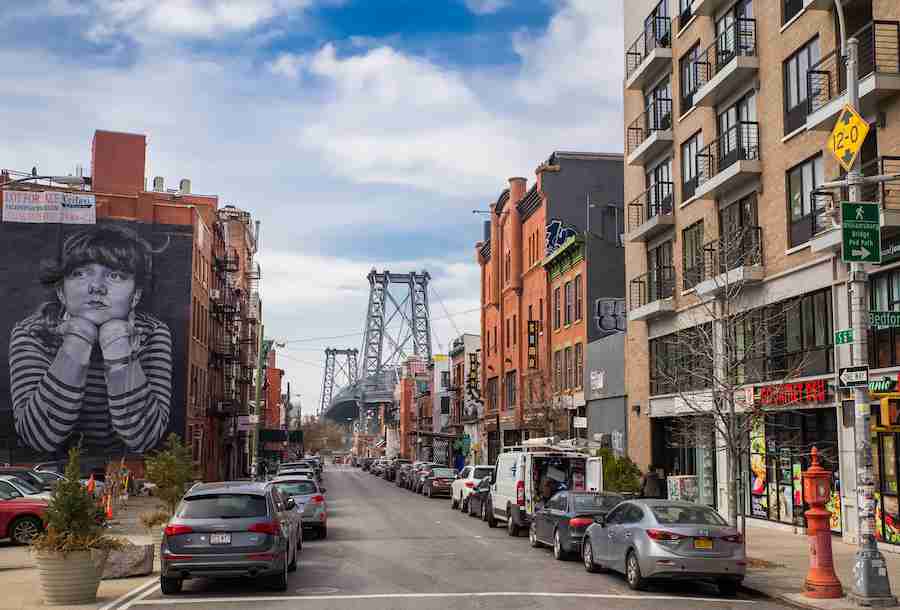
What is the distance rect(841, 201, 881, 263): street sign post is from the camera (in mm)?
15148

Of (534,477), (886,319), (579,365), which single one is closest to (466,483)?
(579,365)

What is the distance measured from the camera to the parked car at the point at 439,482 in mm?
48844

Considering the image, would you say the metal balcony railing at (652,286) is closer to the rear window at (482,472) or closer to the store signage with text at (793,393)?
the rear window at (482,472)

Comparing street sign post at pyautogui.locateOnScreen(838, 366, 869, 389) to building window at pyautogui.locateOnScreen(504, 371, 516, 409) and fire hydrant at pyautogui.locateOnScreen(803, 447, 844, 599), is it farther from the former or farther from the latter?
building window at pyautogui.locateOnScreen(504, 371, 516, 409)

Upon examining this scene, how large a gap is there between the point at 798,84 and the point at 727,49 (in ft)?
14.4

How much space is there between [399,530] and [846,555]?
11.9 meters

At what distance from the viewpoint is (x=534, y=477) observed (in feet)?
86.3

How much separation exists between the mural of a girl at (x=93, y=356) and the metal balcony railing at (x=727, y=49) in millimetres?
30683

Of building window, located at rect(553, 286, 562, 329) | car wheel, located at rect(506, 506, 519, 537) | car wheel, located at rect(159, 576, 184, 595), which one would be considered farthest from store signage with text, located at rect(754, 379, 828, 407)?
building window, located at rect(553, 286, 562, 329)

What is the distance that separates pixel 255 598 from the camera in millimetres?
14859

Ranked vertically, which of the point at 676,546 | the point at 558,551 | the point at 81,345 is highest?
the point at 81,345

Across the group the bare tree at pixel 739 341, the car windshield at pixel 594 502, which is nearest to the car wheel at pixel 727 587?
the car windshield at pixel 594 502

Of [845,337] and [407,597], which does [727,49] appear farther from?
[407,597]

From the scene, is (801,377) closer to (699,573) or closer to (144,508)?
(699,573)
